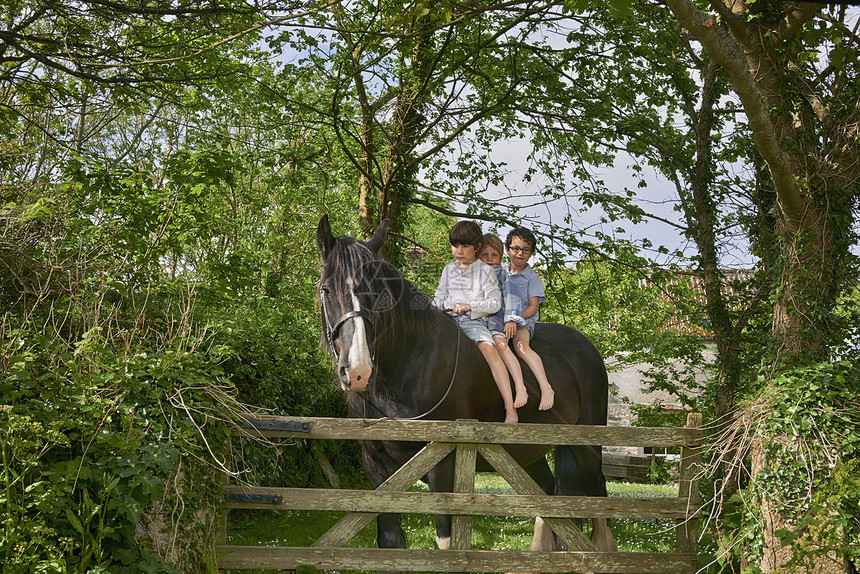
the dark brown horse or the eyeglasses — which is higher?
the eyeglasses

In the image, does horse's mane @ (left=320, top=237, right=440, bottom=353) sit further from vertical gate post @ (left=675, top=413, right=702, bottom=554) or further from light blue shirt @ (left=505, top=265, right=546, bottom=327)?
vertical gate post @ (left=675, top=413, right=702, bottom=554)

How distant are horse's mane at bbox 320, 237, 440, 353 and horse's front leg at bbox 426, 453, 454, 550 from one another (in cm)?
86

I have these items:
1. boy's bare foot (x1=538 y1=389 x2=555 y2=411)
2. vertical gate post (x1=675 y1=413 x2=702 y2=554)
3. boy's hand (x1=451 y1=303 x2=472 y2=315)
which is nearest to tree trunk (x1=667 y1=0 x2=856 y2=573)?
vertical gate post (x1=675 y1=413 x2=702 y2=554)

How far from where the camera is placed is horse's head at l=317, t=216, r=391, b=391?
4.06 meters

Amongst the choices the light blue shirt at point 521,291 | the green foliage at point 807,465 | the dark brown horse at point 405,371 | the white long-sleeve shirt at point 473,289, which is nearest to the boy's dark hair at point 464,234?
the white long-sleeve shirt at point 473,289

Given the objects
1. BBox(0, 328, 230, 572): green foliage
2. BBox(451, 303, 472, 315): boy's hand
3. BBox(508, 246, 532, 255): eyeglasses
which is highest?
BBox(508, 246, 532, 255): eyeglasses

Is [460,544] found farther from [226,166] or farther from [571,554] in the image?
[226,166]

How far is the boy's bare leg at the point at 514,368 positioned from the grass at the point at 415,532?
8.57ft

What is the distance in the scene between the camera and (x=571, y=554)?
4.64 metres

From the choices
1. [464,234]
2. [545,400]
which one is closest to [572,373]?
[545,400]

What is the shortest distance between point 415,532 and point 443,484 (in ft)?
12.0

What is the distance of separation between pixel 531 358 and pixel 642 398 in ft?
53.3

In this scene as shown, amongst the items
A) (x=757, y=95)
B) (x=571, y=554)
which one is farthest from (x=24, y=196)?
(x=757, y=95)

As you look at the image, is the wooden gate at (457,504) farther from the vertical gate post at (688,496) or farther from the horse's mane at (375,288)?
the horse's mane at (375,288)
